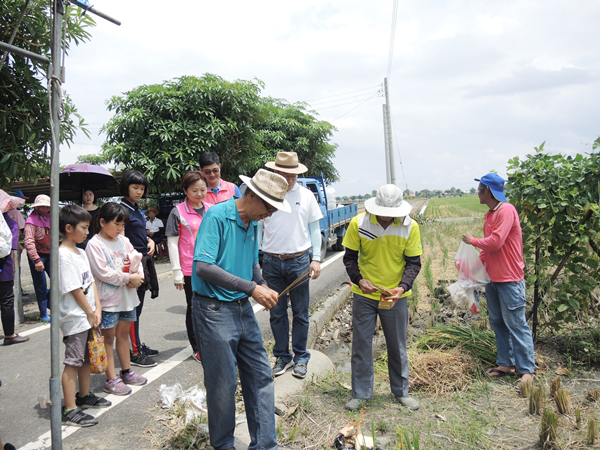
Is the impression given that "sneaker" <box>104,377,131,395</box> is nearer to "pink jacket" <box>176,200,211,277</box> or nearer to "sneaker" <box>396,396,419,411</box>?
"pink jacket" <box>176,200,211,277</box>

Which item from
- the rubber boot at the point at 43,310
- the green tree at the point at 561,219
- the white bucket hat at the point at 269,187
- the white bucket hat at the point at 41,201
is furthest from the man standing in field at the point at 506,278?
the rubber boot at the point at 43,310

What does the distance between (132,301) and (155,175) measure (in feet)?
27.4

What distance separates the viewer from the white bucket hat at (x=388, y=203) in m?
3.22

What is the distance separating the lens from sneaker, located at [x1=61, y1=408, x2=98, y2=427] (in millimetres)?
2973

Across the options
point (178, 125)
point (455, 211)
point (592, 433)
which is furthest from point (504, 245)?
point (455, 211)

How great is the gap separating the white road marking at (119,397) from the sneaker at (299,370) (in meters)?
1.24

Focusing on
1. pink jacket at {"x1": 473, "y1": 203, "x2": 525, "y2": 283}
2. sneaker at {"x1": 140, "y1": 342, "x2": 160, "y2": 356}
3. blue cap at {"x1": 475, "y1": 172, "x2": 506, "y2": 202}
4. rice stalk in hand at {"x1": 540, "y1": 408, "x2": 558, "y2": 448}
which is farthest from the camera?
sneaker at {"x1": 140, "y1": 342, "x2": 160, "y2": 356}

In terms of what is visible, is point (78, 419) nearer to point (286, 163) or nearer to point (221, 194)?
point (221, 194)

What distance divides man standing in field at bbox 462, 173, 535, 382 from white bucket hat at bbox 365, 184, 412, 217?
108 centimetres

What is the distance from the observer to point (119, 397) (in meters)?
3.45

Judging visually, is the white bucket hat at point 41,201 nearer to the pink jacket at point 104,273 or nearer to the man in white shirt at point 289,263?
the pink jacket at point 104,273

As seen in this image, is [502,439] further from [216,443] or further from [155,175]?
[155,175]

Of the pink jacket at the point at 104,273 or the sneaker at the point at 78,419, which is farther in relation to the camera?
the pink jacket at the point at 104,273

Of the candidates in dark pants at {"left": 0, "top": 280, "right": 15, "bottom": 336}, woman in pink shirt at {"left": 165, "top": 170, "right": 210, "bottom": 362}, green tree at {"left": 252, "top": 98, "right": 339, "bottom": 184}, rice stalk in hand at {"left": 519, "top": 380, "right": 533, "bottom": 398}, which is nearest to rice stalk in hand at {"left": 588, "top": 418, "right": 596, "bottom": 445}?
rice stalk in hand at {"left": 519, "top": 380, "right": 533, "bottom": 398}
